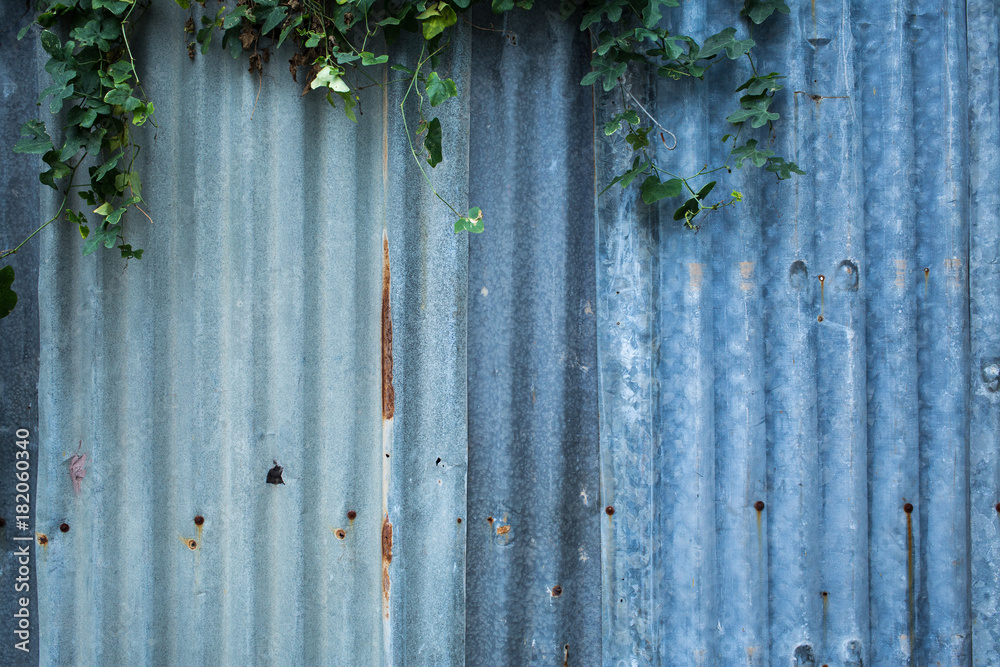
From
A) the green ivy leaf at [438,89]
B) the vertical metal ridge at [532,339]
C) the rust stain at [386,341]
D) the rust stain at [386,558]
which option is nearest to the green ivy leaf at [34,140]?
the rust stain at [386,341]

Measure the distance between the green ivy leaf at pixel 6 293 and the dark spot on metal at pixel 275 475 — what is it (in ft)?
2.77

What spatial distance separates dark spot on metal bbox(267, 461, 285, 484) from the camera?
1786 mm

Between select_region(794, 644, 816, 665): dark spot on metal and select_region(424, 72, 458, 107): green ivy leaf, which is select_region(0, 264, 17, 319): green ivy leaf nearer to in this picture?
select_region(424, 72, 458, 107): green ivy leaf

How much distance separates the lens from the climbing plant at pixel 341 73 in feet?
5.46

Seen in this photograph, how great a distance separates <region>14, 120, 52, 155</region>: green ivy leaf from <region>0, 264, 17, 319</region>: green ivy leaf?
1.09 ft

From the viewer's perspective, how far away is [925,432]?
181 cm

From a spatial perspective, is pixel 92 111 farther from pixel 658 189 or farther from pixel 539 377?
pixel 658 189

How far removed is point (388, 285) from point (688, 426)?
3.19 ft

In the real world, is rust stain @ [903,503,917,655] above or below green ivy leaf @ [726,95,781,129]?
below

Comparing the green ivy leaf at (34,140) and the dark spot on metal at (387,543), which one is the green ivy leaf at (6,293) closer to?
the green ivy leaf at (34,140)

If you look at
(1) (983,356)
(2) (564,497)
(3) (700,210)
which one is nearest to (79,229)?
(2) (564,497)

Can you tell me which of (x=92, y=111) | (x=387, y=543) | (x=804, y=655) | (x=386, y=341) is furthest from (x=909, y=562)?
(x=92, y=111)

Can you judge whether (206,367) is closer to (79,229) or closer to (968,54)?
(79,229)

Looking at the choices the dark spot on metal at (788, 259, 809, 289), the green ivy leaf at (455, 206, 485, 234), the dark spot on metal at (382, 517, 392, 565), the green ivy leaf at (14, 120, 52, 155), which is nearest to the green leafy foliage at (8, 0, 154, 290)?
the green ivy leaf at (14, 120, 52, 155)
